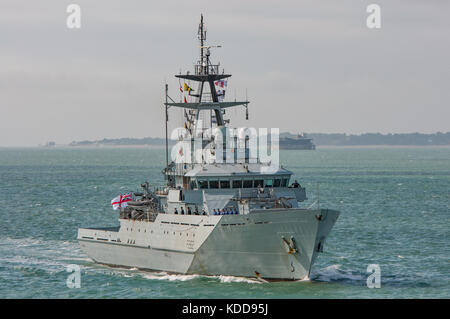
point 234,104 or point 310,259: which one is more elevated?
point 234,104

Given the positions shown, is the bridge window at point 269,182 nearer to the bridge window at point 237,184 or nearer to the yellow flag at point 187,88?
the bridge window at point 237,184

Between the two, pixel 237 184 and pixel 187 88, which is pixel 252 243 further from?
pixel 187 88

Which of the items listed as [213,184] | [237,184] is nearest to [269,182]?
[237,184]

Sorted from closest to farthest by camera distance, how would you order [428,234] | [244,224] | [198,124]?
[244,224], [198,124], [428,234]

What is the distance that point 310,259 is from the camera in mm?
36375

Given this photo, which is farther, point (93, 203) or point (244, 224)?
point (93, 203)

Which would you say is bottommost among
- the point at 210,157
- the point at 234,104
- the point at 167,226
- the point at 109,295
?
the point at 109,295

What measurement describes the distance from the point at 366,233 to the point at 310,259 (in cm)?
2079

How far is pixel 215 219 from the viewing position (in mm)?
36281

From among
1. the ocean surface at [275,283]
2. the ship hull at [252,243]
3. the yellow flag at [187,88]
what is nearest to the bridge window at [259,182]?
the ship hull at [252,243]

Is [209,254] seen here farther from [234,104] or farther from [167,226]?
[234,104]

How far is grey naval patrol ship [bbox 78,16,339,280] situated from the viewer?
118 feet

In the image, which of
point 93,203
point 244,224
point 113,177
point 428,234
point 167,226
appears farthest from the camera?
point 113,177
